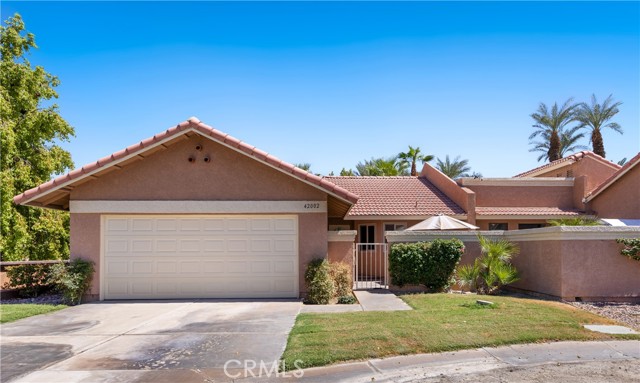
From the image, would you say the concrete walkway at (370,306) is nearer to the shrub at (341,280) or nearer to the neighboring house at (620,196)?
the shrub at (341,280)

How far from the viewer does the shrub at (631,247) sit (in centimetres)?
1378

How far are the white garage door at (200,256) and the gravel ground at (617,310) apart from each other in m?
7.41

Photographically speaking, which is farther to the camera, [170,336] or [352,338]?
[170,336]

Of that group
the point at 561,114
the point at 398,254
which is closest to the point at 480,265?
the point at 398,254

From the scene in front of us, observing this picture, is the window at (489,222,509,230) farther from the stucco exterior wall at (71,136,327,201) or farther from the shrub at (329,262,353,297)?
the stucco exterior wall at (71,136,327,201)

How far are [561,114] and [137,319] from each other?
35.4 metres

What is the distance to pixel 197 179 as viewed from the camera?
15.0m

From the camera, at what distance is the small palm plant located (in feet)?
50.5

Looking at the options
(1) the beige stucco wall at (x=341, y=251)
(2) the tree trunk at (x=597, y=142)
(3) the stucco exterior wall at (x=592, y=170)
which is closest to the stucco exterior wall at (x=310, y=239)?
(1) the beige stucco wall at (x=341, y=251)

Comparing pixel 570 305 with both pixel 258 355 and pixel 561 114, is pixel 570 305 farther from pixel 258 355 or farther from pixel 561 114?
pixel 561 114

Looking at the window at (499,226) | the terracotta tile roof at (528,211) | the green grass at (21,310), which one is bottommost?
the green grass at (21,310)

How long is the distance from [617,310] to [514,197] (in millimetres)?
13649

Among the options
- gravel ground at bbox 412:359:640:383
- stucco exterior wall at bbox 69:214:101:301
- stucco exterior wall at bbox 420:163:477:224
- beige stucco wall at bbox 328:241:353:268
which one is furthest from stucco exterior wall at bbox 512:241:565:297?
stucco exterior wall at bbox 69:214:101:301

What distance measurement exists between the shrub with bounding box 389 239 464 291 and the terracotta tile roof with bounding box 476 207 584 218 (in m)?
9.06
